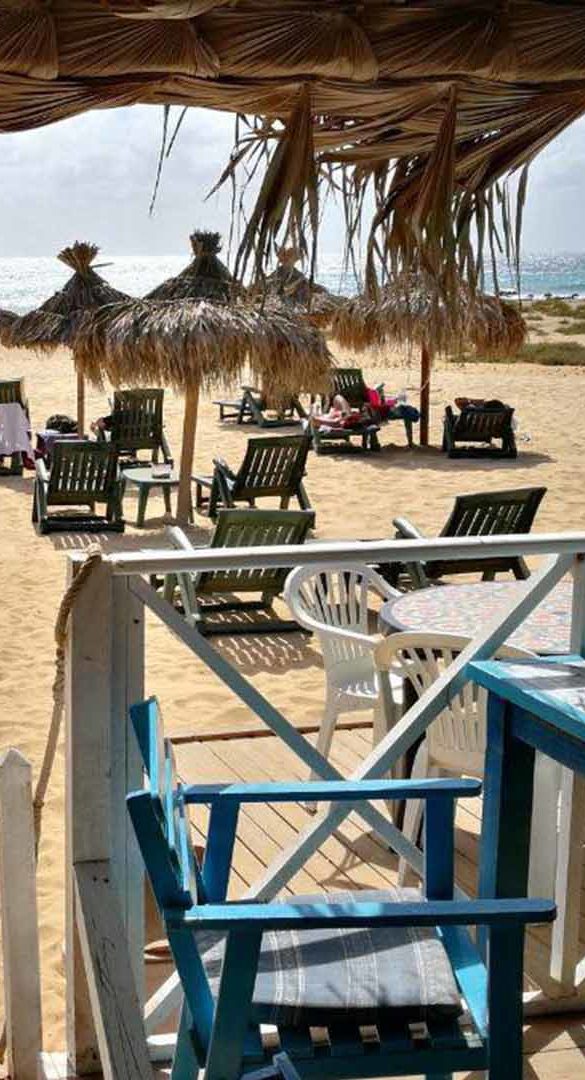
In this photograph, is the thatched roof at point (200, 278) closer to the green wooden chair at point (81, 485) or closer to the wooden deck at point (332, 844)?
the green wooden chair at point (81, 485)

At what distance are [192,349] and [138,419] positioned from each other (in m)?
3.14

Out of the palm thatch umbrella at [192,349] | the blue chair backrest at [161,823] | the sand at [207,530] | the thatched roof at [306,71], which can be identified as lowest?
the sand at [207,530]

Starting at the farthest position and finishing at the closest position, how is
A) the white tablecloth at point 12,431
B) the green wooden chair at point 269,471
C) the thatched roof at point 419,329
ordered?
the thatched roof at point 419,329
the white tablecloth at point 12,431
the green wooden chair at point 269,471

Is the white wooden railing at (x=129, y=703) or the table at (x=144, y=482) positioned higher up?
the white wooden railing at (x=129, y=703)

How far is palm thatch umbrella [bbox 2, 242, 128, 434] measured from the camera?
1391cm

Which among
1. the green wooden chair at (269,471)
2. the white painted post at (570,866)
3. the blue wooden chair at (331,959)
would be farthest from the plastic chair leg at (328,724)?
the green wooden chair at (269,471)

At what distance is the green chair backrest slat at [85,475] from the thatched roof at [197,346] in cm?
74

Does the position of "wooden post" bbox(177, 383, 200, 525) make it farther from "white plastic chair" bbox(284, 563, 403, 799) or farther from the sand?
"white plastic chair" bbox(284, 563, 403, 799)

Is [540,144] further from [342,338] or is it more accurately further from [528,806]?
[342,338]

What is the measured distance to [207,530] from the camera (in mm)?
10844

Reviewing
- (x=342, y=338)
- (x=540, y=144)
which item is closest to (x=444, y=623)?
(x=540, y=144)

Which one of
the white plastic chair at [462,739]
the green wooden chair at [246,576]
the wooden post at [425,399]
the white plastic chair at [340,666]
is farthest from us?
the wooden post at [425,399]

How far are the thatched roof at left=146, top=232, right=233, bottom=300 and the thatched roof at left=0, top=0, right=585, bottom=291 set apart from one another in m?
8.71

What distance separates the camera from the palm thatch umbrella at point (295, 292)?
8.09 feet
